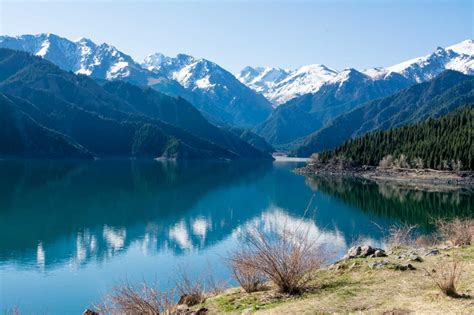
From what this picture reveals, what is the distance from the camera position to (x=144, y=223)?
63.8 m

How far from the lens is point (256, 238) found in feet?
58.5

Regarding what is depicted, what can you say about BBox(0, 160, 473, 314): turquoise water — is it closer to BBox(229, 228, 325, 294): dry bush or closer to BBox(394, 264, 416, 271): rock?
BBox(229, 228, 325, 294): dry bush

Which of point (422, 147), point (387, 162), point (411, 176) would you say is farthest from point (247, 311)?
Result: point (387, 162)

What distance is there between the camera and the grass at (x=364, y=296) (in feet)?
43.2

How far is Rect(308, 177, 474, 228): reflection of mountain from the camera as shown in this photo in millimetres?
69056

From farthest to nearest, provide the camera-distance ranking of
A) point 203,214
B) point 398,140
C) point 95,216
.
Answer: point 398,140 → point 203,214 → point 95,216

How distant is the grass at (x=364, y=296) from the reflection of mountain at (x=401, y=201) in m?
42.1

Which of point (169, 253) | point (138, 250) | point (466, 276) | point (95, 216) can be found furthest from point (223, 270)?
point (95, 216)

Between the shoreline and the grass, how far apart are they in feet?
353

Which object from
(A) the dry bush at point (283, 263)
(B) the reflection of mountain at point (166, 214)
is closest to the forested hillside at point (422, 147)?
(B) the reflection of mountain at point (166, 214)

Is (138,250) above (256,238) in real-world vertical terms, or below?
below

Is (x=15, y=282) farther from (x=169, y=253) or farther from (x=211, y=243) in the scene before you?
(x=211, y=243)

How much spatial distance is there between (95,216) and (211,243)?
24923mm

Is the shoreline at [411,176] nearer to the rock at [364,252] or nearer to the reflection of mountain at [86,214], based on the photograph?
the reflection of mountain at [86,214]
